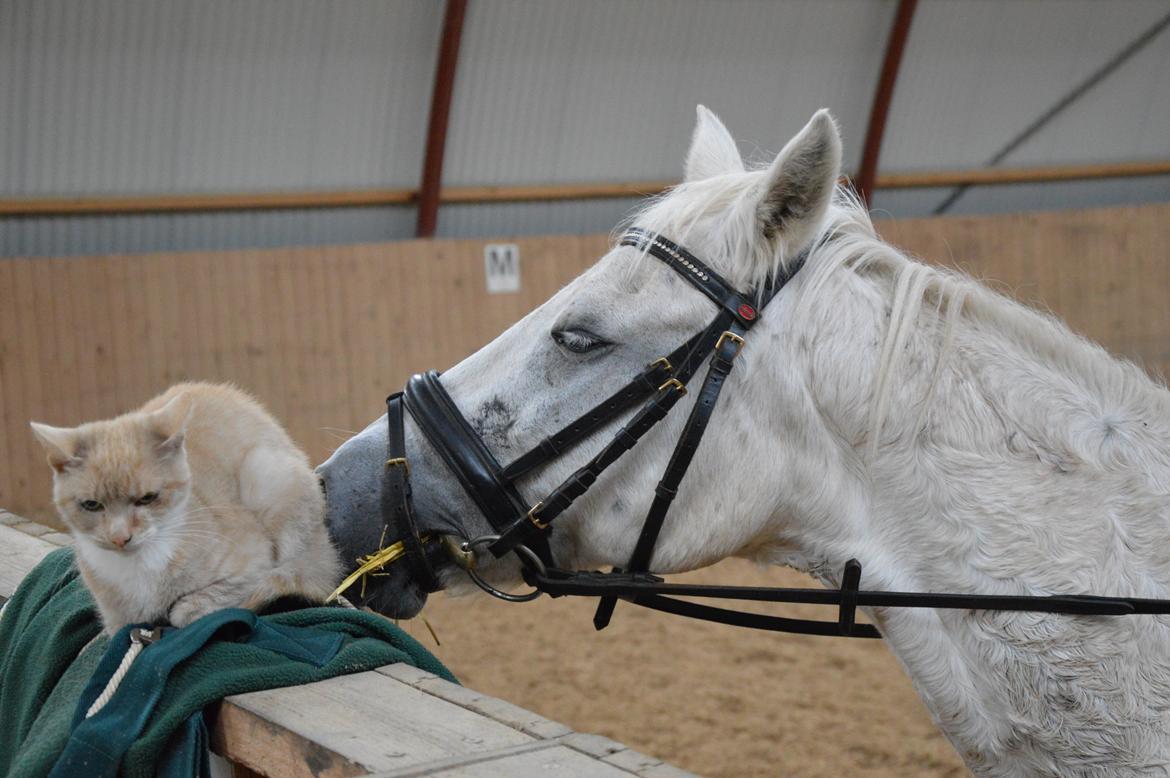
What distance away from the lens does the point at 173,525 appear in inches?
72.7

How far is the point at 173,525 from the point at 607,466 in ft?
2.54

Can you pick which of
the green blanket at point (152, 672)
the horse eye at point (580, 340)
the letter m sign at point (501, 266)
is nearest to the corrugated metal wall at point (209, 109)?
the letter m sign at point (501, 266)

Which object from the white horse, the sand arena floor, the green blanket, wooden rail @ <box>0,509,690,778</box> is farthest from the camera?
the sand arena floor

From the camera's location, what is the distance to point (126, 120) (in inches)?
312

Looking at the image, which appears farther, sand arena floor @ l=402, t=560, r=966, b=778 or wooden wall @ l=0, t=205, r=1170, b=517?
wooden wall @ l=0, t=205, r=1170, b=517

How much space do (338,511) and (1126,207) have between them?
1226 centimetres

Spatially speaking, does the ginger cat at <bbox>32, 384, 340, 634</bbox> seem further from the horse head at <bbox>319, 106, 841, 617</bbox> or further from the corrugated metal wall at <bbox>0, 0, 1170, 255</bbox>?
the corrugated metal wall at <bbox>0, 0, 1170, 255</bbox>

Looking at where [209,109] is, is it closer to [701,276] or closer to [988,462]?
[701,276]

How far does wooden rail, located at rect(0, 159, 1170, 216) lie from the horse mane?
4.81 metres

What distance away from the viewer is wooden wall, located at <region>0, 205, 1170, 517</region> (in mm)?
7242

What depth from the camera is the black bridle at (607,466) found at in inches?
70.4

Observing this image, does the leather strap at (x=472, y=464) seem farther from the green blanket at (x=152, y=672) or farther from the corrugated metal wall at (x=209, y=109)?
the corrugated metal wall at (x=209, y=109)

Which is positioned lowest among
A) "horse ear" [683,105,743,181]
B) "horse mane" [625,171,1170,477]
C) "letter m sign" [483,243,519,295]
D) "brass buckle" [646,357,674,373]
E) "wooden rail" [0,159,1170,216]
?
"letter m sign" [483,243,519,295]

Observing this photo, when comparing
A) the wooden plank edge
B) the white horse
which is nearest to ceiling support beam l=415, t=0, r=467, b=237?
the white horse
